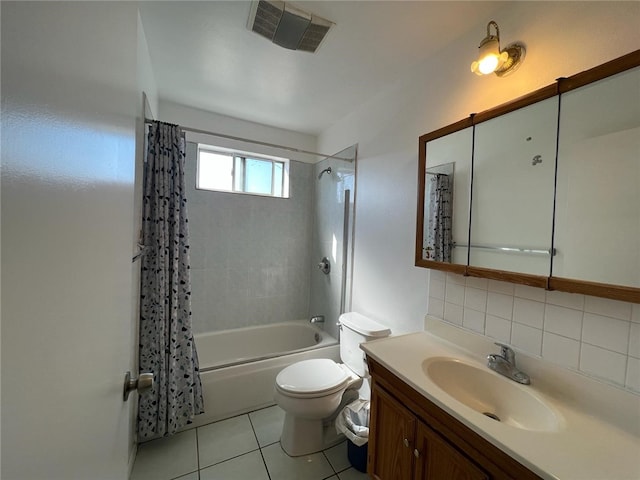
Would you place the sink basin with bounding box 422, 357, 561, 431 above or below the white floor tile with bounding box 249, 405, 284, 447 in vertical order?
above

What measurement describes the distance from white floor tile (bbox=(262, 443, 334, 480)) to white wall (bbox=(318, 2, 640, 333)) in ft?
3.04

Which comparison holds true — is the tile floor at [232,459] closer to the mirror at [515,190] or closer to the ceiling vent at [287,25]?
the mirror at [515,190]

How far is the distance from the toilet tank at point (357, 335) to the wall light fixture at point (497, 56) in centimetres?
151

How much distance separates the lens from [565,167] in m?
0.96

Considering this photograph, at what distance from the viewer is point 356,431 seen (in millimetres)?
1460

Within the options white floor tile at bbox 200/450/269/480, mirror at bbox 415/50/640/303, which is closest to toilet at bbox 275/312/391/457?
white floor tile at bbox 200/450/269/480

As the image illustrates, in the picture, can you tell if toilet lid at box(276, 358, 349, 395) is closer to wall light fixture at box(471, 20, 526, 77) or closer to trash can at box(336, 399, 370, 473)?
trash can at box(336, 399, 370, 473)

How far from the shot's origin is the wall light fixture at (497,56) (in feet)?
3.67

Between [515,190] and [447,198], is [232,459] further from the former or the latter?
[515,190]

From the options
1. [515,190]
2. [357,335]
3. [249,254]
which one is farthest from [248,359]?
[515,190]

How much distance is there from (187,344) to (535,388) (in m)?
1.87

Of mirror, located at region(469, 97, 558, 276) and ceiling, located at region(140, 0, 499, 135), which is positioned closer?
mirror, located at region(469, 97, 558, 276)

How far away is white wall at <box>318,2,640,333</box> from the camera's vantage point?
944mm

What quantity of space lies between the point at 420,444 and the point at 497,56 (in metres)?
1.66
